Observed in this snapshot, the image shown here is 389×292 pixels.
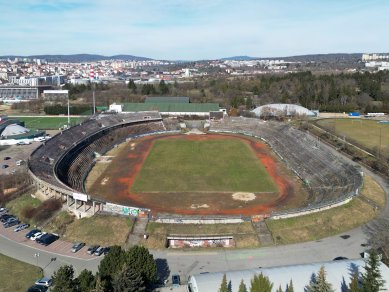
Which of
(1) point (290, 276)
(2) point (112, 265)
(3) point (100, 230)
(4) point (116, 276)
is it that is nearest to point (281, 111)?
(3) point (100, 230)

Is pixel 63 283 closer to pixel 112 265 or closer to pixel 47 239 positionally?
pixel 112 265

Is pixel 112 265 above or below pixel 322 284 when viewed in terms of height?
below

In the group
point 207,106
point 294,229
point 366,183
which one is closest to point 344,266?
point 294,229

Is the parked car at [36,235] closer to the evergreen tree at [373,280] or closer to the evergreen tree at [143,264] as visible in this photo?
the evergreen tree at [143,264]

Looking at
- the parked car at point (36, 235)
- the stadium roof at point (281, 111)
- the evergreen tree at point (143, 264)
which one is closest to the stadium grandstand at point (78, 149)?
the parked car at point (36, 235)

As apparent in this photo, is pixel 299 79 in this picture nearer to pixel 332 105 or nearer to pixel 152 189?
pixel 332 105

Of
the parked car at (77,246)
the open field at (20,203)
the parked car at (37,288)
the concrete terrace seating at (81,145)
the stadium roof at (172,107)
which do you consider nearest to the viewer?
the parked car at (37,288)

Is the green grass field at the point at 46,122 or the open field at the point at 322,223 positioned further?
the green grass field at the point at 46,122

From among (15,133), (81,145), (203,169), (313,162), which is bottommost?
(203,169)
